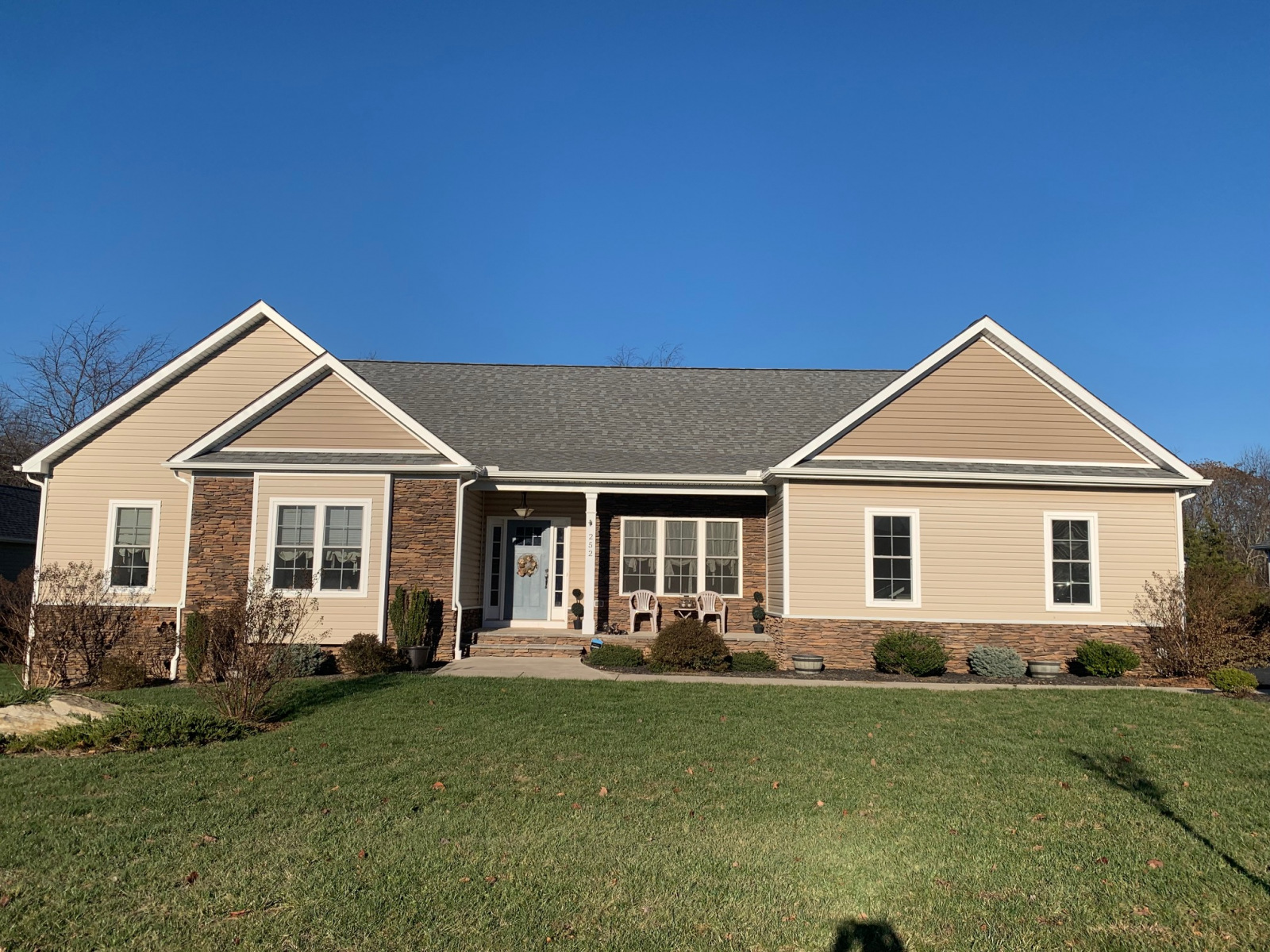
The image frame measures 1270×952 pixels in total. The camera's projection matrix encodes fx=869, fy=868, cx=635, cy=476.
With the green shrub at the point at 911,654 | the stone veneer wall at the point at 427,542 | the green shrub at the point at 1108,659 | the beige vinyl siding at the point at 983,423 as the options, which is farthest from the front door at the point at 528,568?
the green shrub at the point at 1108,659

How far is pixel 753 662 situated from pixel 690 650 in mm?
1248

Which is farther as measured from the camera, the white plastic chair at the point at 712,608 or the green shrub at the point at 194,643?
the white plastic chair at the point at 712,608

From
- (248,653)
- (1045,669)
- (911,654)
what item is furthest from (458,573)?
(1045,669)

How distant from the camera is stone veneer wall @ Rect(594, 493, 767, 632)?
55.7ft

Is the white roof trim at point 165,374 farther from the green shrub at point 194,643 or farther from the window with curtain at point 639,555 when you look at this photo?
the window with curtain at point 639,555

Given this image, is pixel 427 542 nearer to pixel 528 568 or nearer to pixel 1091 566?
pixel 528 568

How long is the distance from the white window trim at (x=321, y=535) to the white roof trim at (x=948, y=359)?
6.99 meters

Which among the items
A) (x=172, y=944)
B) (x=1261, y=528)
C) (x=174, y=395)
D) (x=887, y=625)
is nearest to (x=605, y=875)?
(x=172, y=944)

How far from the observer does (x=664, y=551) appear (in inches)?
680

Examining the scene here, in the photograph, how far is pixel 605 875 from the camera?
5.16m

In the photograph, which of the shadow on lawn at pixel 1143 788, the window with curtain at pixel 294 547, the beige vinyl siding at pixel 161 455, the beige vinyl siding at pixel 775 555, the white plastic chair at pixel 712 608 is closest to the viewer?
the shadow on lawn at pixel 1143 788

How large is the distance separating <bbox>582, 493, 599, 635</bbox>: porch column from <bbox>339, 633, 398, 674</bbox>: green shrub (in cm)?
347

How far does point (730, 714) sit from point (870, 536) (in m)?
5.79

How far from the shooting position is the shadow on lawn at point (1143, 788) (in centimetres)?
549
